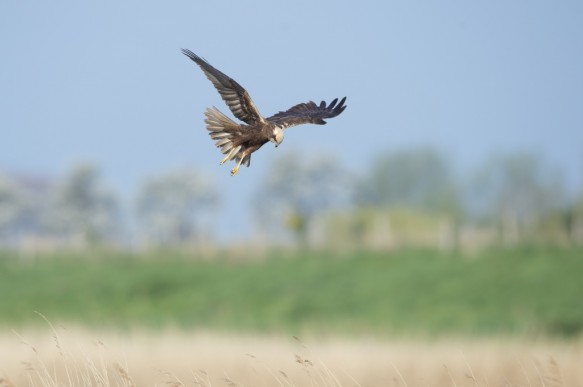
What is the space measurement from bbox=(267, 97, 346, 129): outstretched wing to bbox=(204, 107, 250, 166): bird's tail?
0.40 meters

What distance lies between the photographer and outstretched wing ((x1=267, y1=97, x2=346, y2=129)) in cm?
927

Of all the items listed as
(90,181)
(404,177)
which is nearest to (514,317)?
(404,177)

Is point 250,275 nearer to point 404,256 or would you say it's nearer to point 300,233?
point 404,256

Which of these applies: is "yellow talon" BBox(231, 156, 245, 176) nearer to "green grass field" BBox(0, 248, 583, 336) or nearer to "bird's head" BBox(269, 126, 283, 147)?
"bird's head" BBox(269, 126, 283, 147)

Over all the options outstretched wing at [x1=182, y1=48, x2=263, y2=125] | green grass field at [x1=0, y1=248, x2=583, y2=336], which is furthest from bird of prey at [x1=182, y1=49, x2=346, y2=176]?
green grass field at [x1=0, y1=248, x2=583, y2=336]

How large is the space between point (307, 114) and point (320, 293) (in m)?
27.9

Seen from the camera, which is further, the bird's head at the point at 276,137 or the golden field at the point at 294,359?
the golden field at the point at 294,359

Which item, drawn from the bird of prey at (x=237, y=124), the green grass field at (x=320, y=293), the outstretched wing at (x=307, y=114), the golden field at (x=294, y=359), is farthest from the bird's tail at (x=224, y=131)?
the green grass field at (x=320, y=293)

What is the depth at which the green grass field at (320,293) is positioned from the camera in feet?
103

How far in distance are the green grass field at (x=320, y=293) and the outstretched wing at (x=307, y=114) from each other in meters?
17.9

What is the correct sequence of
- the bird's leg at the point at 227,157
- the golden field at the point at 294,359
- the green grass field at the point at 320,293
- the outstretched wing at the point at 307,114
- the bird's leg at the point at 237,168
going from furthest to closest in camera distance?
the green grass field at the point at 320,293
the golden field at the point at 294,359
the outstretched wing at the point at 307,114
the bird's leg at the point at 227,157
the bird's leg at the point at 237,168

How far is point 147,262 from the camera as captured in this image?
1794 inches

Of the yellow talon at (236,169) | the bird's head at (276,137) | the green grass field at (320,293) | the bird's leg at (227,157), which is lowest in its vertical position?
the green grass field at (320,293)

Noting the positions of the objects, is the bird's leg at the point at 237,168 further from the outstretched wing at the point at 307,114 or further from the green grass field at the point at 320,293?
the green grass field at the point at 320,293
